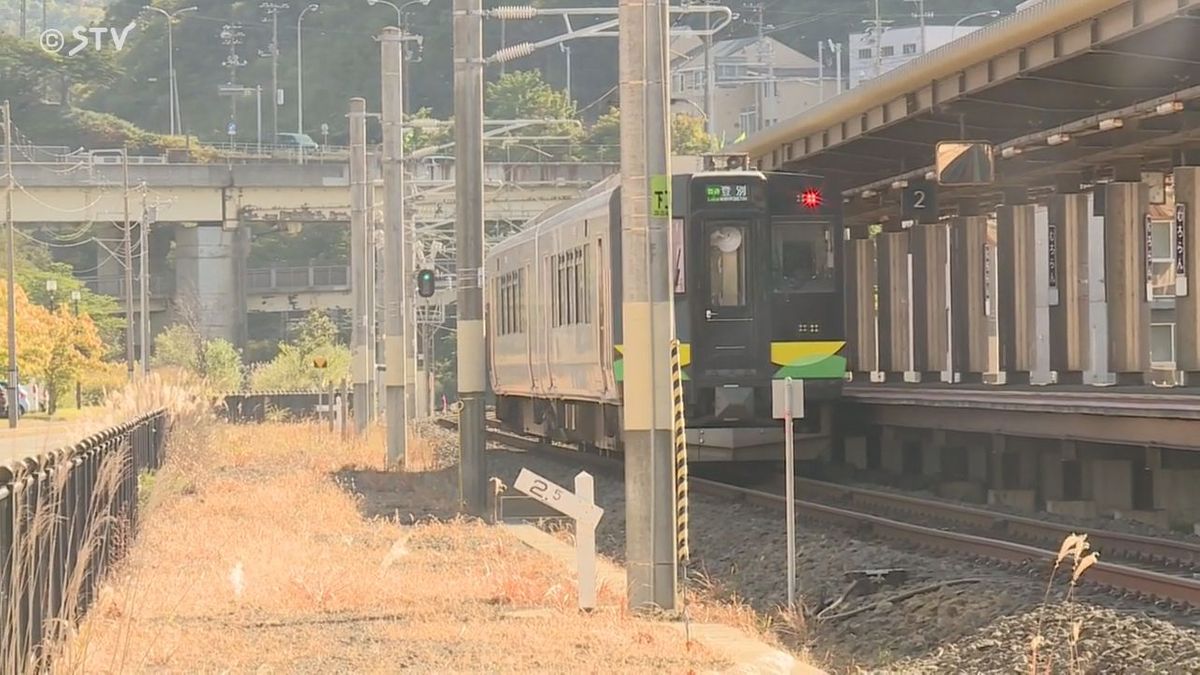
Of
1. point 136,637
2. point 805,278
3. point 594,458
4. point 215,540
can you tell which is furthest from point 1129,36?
point 594,458

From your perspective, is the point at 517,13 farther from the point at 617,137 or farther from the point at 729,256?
the point at 617,137

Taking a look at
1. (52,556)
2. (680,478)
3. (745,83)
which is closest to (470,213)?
(680,478)

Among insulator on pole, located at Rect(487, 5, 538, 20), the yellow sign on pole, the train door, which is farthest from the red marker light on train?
the yellow sign on pole

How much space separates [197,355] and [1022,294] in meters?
45.2

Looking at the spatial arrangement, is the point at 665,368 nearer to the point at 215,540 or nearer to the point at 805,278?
the point at 215,540

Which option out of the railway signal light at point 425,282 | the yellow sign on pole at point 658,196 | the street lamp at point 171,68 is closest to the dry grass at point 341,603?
the yellow sign on pole at point 658,196

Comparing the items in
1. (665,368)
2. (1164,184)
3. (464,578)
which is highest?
(1164,184)

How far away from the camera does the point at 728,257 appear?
23.2 meters

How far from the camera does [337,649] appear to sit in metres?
11.7

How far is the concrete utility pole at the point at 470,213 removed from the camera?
75.5ft

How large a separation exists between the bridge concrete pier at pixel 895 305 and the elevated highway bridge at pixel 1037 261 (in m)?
0.04

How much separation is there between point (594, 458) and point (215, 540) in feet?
41.8

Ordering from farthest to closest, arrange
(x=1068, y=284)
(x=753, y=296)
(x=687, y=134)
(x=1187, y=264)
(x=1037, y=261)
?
(x=687, y=134), (x=1037, y=261), (x=1068, y=284), (x=753, y=296), (x=1187, y=264)

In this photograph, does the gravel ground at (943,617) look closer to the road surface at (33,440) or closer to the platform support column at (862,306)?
the road surface at (33,440)
